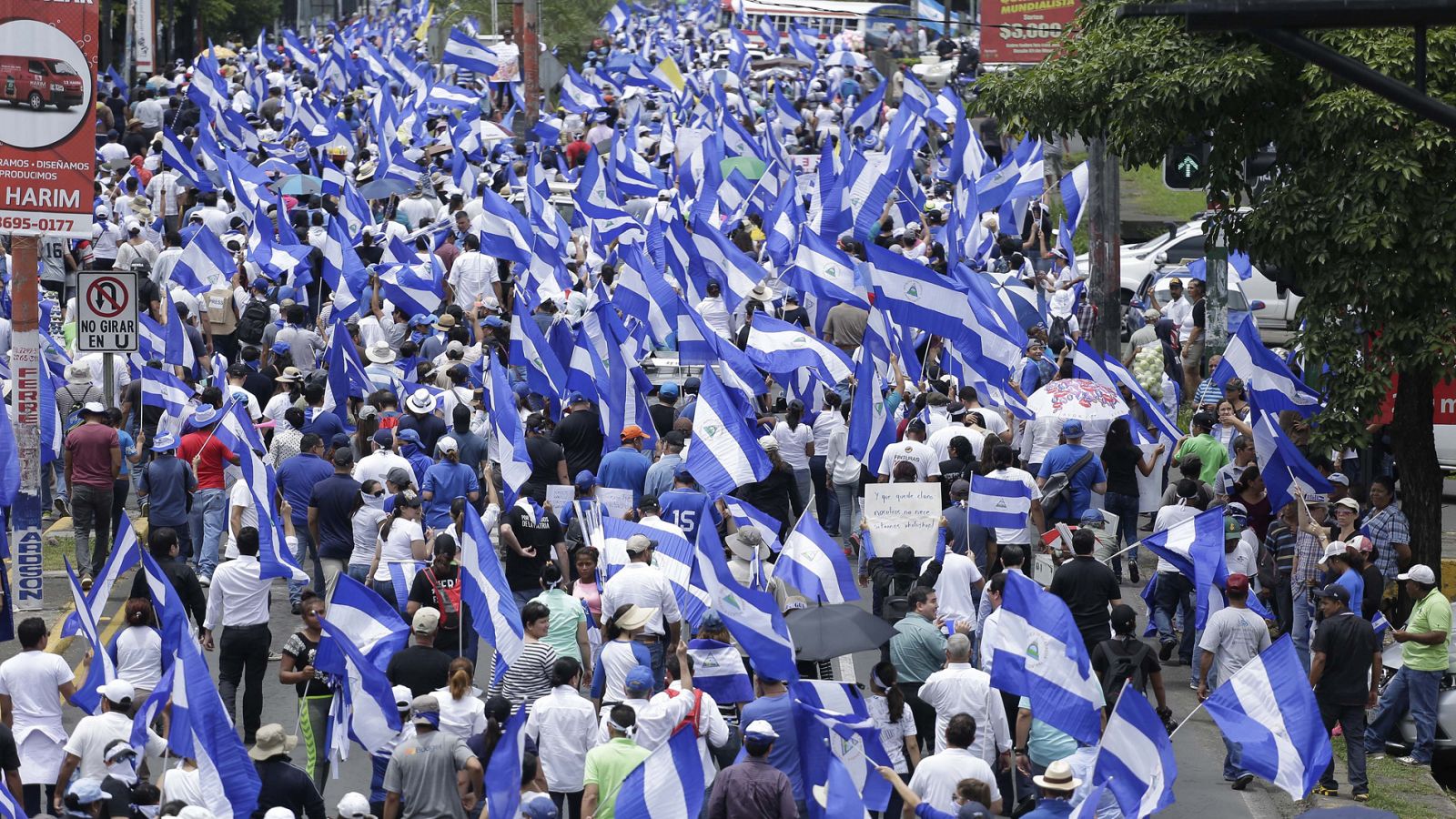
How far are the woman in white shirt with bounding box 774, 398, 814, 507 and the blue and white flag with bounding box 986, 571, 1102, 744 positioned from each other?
6.34 meters

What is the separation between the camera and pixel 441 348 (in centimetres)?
2072

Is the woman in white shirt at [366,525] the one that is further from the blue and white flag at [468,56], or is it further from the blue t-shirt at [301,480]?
the blue and white flag at [468,56]

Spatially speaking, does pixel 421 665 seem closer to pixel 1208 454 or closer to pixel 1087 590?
pixel 1087 590

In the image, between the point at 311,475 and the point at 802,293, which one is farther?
the point at 802,293

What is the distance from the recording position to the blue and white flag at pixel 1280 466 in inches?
606

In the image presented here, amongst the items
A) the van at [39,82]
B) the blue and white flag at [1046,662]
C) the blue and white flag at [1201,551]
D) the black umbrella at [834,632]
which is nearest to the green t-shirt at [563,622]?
the black umbrella at [834,632]

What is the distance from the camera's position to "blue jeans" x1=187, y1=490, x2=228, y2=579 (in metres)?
16.6

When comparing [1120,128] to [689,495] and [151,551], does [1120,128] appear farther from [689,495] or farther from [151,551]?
[151,551]

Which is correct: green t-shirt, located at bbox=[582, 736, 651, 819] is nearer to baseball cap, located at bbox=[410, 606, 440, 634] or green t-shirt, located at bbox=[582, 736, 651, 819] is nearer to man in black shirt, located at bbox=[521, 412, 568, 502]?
baseball cap, located at bbox=[410, 606, 440, 634]

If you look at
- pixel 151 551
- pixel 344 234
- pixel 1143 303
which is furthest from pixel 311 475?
pixel 1143 303

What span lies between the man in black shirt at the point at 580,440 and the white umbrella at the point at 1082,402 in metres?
3.59

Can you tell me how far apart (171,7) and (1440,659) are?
50.2 metres

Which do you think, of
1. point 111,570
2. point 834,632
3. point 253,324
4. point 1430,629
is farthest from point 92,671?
point 253,324

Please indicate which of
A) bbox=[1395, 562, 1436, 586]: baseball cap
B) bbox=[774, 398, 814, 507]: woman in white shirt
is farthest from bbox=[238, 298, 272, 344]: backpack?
bbox=[1395, 562, 1436, 586]: baseball cap
